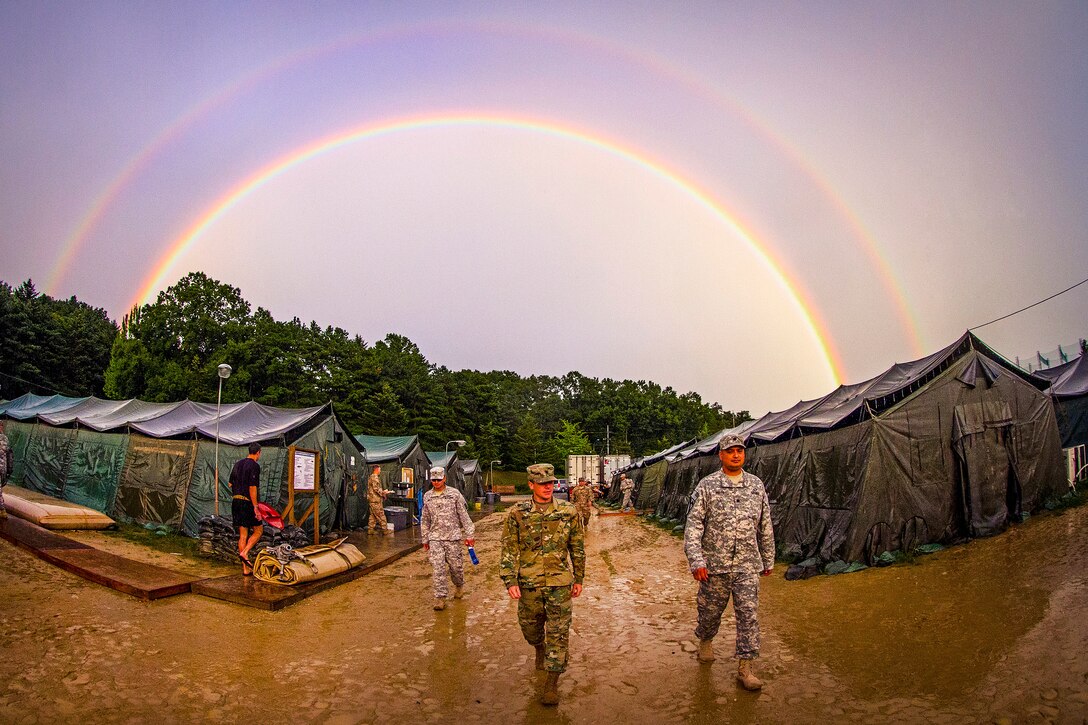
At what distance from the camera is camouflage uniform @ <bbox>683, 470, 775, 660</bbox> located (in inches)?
186

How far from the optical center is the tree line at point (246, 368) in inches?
1746

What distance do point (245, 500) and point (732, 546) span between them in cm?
742

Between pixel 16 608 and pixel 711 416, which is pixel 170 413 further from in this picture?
pixel 711 416

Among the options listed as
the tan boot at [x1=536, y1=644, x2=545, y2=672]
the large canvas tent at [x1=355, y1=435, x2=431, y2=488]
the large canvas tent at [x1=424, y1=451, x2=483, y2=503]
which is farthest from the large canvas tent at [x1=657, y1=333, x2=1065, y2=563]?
the large canvas tent at [x1=424, y1=451, x2=483, y2=503]

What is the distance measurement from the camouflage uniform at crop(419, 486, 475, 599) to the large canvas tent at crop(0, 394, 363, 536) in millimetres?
6809

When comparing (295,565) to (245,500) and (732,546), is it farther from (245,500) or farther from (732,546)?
(732,546)

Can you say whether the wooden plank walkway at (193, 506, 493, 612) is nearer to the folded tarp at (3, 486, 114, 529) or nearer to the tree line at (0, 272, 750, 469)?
the folded tarp at (3, 486, 114, 529)

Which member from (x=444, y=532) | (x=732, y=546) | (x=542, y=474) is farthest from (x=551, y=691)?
(x=444, y=532)

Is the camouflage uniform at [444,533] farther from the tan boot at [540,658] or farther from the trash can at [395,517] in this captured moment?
the trash can at [395,517]

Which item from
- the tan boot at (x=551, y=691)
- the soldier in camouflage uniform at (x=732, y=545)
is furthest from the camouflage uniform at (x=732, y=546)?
the tan boot at (x=551, y=691)

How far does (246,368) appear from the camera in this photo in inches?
1887

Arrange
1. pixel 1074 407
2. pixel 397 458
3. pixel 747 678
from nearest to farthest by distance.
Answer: pixel 747 678
pixel 1074 407
pixel 397 458

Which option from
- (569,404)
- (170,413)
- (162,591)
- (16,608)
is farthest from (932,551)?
(569,404)

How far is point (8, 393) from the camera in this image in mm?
40406
